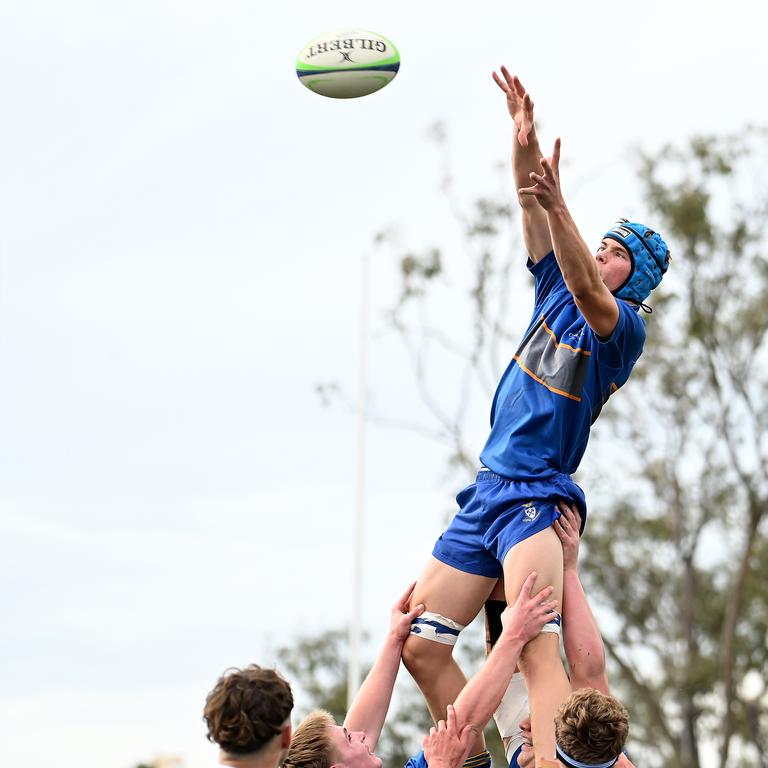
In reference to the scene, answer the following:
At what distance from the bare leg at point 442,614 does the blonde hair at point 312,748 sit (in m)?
0.73

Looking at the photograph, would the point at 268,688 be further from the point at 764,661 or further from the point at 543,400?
the point at 764,661

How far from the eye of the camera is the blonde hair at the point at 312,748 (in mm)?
4969

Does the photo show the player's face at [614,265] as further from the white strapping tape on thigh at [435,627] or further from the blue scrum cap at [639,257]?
the white strapping tape on thigh at [435,627]

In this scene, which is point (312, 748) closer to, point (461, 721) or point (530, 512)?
point (461, 721)

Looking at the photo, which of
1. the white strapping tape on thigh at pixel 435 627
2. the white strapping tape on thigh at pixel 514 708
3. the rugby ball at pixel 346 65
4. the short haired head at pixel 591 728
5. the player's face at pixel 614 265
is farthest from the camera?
the rugby ball at pixel 346 65

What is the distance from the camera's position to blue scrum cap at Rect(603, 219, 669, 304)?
580cm

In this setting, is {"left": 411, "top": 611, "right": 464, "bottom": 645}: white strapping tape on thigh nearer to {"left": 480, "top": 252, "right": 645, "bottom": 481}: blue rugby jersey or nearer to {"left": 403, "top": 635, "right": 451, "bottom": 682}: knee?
{"left": 403, "top": 635, "right": 451, "bottom": 682}: knee

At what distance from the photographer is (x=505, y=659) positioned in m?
5.29

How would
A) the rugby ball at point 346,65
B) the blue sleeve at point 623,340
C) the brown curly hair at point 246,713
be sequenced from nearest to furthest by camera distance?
the brown curly hair at point 246,713
the blue sleeve at point 623,340
the rugby ball at point 346,65

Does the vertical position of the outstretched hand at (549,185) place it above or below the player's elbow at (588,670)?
above

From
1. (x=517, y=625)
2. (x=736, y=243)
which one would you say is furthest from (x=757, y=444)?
(x=517, y=625)

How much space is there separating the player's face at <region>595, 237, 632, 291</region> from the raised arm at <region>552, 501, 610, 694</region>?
1.05 meters

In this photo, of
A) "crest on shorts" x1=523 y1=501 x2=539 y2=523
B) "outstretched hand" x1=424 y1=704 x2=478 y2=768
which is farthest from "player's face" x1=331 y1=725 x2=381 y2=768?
"crest on shorts" x1=523 y1=501 x2=539 y2=523

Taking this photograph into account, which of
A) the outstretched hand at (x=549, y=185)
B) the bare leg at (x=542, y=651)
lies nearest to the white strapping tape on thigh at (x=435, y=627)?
the bare leg at (x=542, y=651)
